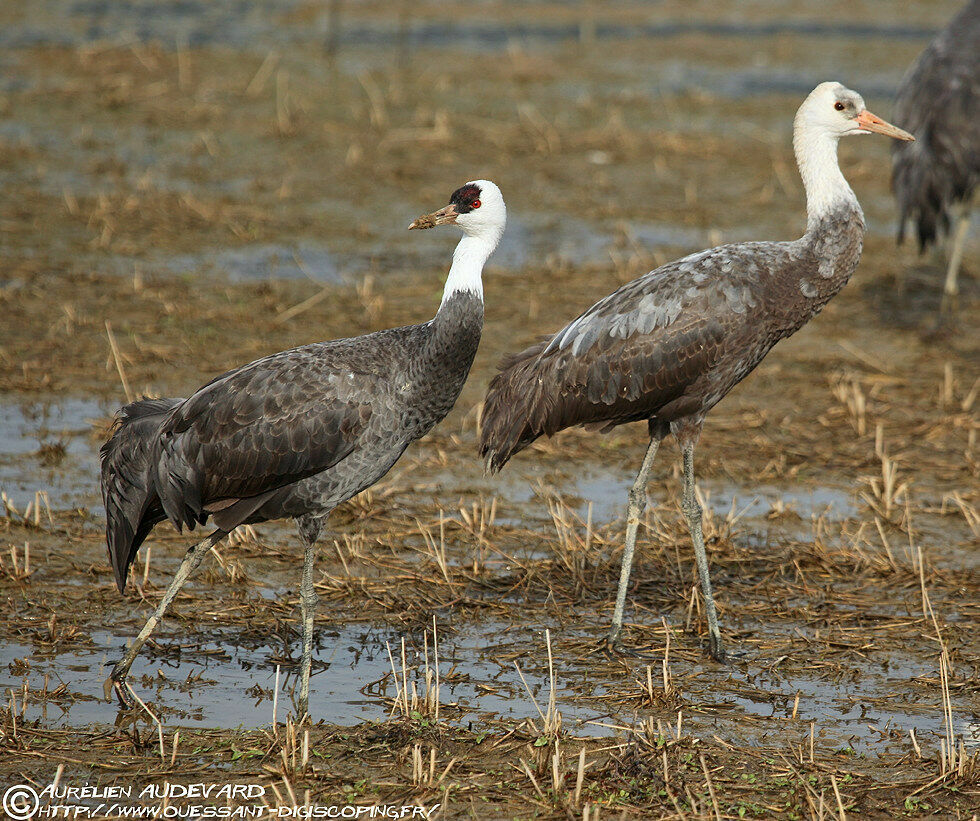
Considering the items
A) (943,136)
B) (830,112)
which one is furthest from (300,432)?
(943,136)

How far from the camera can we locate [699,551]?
19.3 ft

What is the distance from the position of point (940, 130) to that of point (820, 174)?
4589mm

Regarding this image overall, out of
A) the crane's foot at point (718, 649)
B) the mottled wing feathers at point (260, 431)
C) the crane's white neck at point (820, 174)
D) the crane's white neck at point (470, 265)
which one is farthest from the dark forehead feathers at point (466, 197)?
the crane's foot at point (718, 649)

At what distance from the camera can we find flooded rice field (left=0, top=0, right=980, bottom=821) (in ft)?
15.7

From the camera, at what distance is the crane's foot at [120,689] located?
5.15 metres

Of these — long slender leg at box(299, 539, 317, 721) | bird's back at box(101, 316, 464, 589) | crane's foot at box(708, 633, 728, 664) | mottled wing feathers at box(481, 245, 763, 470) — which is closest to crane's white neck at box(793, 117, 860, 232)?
mottled wing feathers at box(481, 245, 763, 470)

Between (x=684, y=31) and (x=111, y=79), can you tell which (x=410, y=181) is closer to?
(x=111, y=79)

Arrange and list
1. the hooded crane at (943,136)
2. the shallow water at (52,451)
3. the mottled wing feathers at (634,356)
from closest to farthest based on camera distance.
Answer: the mottled wing feathers at (634,356) → the shallow water at (52,451) → the hooded crane at (943,136)

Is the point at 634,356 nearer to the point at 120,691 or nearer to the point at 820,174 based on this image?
the point at 820,174

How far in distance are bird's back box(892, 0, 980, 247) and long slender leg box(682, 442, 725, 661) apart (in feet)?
17.3

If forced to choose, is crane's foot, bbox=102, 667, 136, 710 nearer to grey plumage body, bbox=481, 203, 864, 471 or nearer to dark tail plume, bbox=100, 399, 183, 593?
dark tail plume, bbox=100, 399, 183, 593

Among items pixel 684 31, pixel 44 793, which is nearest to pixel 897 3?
pixel 684 31

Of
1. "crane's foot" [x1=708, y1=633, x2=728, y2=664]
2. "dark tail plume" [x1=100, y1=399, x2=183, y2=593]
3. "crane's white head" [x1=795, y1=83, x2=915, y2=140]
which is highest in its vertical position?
"crane's white head" [x1=795, y1=83, x2=915, y2=140]

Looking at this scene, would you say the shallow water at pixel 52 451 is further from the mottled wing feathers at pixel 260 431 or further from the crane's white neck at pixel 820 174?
the crane's white neck at pixel 820 174
